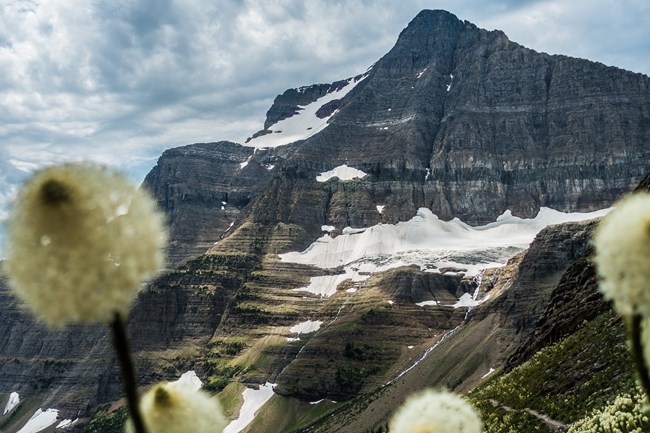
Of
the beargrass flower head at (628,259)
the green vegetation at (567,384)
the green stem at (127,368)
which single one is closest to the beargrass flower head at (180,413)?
the green stem at (127,368)

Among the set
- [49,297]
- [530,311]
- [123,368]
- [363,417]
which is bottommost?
[363,417]

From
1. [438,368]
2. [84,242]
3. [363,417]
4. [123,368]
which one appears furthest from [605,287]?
[438,368]

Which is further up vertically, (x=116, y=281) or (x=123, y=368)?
(x=116, y=281)

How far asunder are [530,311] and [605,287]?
20592 cm

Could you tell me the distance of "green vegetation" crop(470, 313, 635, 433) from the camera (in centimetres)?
5253

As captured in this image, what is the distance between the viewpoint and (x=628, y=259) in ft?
12.7

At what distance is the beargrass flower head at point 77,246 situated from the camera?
3791 mm

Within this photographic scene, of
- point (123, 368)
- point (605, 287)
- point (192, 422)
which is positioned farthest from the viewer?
point (192, 422)

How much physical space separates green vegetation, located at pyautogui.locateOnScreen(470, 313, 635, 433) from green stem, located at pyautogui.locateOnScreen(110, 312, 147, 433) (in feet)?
156

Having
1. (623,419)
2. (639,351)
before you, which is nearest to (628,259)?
(639,351)

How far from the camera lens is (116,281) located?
12.5 ft

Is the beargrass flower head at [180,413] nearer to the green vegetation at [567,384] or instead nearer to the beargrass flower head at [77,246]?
the beargrass flower head at [77,246]

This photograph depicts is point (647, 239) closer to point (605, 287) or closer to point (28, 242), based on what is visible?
point (605, 287)

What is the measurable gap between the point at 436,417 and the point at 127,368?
2779 mm
